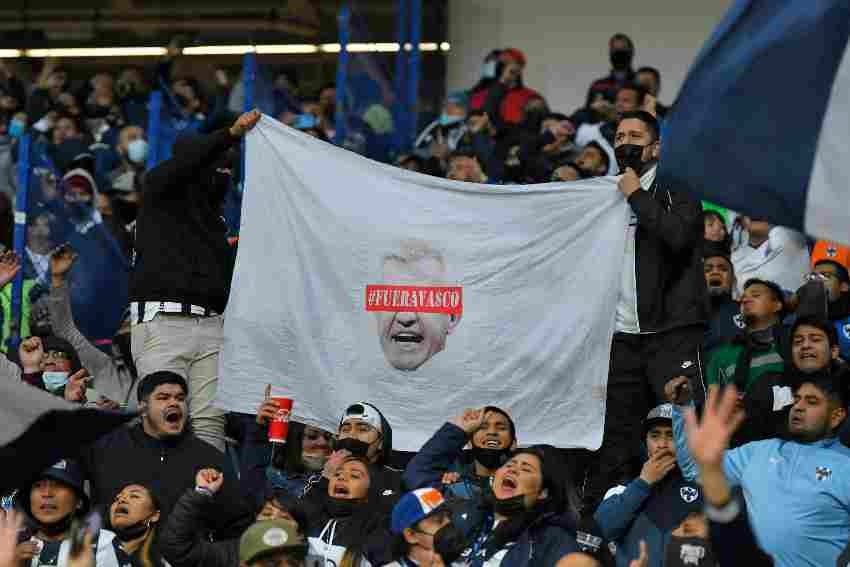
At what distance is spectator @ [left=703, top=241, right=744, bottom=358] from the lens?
10.4 m

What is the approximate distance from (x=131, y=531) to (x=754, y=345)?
336cm

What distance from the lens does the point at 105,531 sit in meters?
8.49

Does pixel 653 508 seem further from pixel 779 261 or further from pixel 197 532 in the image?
pixel 779 261

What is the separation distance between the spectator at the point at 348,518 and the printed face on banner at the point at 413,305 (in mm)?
773

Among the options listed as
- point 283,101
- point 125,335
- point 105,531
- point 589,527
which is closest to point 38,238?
point 125,335

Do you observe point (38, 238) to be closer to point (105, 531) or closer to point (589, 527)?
point (105, 531)

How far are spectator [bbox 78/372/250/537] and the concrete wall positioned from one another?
1026 centimetres

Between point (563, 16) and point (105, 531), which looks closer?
point (105, 531)

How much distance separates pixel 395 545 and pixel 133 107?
36.5 ft

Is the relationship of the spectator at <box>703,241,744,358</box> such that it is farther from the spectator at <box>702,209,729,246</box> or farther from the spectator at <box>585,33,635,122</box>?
the spectator at <box>585,33,635,122</box>

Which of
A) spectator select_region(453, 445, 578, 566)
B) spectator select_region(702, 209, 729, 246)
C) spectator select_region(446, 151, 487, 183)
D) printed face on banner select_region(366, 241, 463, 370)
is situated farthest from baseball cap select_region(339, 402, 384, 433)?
spectator select_region(446, 151, 487, 183)

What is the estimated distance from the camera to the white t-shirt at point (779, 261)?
11773mm

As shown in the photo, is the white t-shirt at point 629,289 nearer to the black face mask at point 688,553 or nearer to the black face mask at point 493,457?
the black face mask at point 493,457

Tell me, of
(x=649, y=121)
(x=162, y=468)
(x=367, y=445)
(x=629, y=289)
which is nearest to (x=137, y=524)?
(x=162, y=468)
